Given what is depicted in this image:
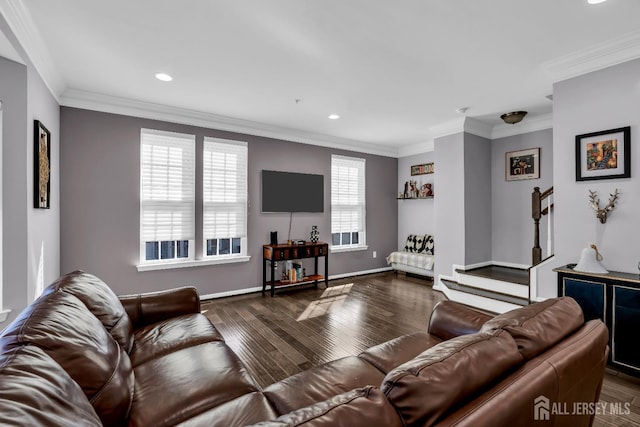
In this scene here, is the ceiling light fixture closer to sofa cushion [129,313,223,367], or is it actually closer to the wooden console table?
the wooden console table

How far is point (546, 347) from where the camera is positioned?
1119mm

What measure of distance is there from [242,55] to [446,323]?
2765 millimetres

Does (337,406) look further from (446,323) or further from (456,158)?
(456,158)

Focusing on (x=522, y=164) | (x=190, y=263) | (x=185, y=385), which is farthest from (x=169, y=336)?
(x=522, y=164)

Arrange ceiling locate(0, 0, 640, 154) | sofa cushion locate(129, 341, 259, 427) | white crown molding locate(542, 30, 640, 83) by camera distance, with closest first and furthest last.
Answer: sofa cushion locate(129, 341, 259, 427) < ceiling locate(0, 0, 640, 154) < white crown molding locate(542, 30, 640, 83)

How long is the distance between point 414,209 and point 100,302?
18.7ft

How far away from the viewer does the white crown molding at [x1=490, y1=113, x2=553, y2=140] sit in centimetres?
441

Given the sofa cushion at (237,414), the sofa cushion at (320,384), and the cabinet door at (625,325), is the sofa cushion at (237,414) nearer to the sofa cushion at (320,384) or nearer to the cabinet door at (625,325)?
the sofa cushion at (320,384)

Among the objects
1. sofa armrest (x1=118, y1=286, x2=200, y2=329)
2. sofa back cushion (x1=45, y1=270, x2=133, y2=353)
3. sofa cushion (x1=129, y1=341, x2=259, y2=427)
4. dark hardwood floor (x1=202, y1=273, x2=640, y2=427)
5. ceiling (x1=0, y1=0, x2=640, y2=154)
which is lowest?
dark hardwood floor (x1=202, y1=273, x2=640, y2=427)

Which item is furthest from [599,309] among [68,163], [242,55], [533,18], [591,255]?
[68,163]

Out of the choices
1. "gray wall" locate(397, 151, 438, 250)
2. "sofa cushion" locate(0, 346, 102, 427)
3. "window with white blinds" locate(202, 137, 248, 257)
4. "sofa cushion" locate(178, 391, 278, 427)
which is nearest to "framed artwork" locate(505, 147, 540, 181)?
"gray wall" locate(397, 151, 438, 250)

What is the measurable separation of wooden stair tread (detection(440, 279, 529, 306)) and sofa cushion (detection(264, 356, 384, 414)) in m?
3.05

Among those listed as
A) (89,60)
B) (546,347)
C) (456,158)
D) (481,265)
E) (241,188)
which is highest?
(89,60)

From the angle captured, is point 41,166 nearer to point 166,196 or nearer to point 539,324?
point 166,196
